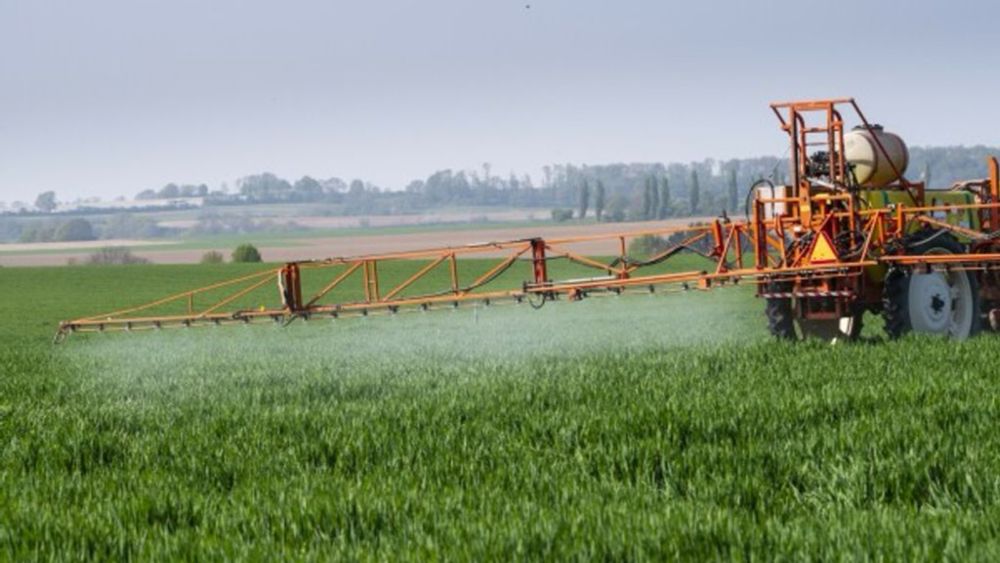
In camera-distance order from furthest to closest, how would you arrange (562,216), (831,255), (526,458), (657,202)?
(562,216)
(657,202)
(831,255)
(526,458)

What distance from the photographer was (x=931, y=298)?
17141 millimetres

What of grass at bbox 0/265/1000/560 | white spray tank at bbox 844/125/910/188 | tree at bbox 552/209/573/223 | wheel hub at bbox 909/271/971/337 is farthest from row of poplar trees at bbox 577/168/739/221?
grass at bbox 0/265/1000/560

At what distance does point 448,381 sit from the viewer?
48.2 feet

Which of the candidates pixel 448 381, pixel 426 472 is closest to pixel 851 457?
pixel 426 472

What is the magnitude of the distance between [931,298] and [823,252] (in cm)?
151

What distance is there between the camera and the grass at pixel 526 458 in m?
6.72

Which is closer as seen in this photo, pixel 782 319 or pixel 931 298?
pixel 931 298

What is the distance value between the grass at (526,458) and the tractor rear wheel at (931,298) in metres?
0.65

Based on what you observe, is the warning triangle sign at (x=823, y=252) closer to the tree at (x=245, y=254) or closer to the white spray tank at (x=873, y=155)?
the white spray tank at (x=873, y=155)

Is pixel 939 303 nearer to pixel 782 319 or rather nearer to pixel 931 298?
pixel 931 298

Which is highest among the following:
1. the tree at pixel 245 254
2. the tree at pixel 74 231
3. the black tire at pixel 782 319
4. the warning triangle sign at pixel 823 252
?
the warning triangle sign at pixel 823 252

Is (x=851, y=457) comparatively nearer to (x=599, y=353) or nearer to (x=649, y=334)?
(x=599, y=353)

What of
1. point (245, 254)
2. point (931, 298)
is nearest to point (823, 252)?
point (931, 298)

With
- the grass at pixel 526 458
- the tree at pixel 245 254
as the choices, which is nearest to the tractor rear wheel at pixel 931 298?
the grass at pixel 526 458
